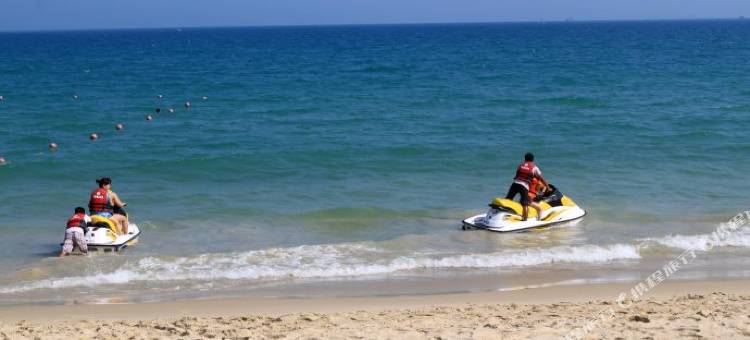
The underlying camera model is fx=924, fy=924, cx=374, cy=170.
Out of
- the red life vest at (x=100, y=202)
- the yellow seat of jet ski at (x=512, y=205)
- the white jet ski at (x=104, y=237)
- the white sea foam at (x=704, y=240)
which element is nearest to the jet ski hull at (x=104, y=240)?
the white jet ski at (x=104, y=237)

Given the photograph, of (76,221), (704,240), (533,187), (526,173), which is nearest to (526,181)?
(526,173)

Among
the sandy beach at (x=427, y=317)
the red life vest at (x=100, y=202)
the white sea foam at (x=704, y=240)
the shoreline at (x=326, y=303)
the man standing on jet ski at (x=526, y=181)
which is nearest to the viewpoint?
the sandy beach at (x=427, y=317)

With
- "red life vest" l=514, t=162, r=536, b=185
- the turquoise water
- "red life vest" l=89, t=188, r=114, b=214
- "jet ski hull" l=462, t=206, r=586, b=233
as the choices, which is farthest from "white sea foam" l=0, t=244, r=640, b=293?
"red life vest" l=514, t=162, r=536, b=185

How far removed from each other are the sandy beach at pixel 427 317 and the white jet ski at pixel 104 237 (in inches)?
105

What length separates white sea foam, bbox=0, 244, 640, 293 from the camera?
1257 centimetres

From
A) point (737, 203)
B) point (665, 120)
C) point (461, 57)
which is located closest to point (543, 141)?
point (665, 120)

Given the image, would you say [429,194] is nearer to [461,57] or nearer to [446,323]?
[446,323]

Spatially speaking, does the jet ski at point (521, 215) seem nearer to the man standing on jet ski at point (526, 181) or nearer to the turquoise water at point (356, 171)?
the man standing on jet ski at point (526, 181)

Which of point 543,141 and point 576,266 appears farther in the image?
point 543,141

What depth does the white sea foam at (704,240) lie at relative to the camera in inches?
560

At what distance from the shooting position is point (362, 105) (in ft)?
110

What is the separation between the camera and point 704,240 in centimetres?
1454

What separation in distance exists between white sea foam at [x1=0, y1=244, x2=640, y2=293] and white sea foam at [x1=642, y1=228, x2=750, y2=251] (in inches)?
30.2

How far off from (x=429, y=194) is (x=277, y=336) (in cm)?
962
